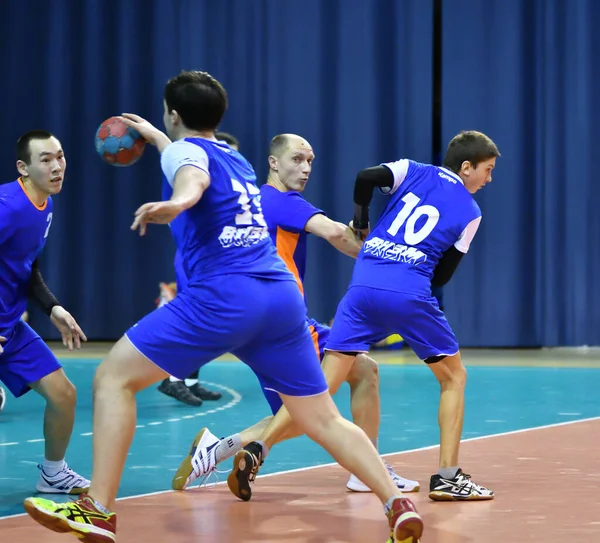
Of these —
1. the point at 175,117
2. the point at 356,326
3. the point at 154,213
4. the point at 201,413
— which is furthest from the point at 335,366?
the point at 201,413

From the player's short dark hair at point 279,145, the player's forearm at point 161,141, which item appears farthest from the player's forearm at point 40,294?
the player's forearm at point 161,141

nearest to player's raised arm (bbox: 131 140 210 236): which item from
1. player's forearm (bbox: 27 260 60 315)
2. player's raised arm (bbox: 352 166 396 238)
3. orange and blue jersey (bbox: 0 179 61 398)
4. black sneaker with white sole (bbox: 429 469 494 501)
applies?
player's raised arm (bbox: 352 166 396 238)

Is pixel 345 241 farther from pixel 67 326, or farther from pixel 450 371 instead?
pixel 67 326

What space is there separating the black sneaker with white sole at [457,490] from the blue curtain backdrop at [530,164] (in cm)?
931

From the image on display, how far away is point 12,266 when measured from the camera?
529 cm

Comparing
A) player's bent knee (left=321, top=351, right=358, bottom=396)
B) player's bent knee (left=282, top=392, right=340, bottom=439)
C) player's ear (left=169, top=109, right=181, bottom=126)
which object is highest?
Answer: player's ear (left=169, top=109, right=181, bottom=126)

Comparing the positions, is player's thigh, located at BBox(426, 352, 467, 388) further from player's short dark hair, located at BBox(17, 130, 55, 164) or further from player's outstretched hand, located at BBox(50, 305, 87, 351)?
player's short dark hair, located at BBox(17, 130, 55, 164)

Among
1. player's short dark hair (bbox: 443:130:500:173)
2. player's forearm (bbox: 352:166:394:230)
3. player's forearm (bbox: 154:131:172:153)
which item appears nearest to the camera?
player's forearm (bbox: 154:131:172:153)

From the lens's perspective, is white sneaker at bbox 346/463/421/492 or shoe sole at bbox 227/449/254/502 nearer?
shoe sole at bbox 227/449/254/502

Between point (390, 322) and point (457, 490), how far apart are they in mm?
836

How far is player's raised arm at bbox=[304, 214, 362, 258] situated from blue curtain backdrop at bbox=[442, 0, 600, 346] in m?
9.17

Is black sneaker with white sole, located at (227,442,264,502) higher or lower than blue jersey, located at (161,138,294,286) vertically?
lower

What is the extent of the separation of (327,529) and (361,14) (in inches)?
435

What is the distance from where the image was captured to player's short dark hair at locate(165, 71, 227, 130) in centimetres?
399
